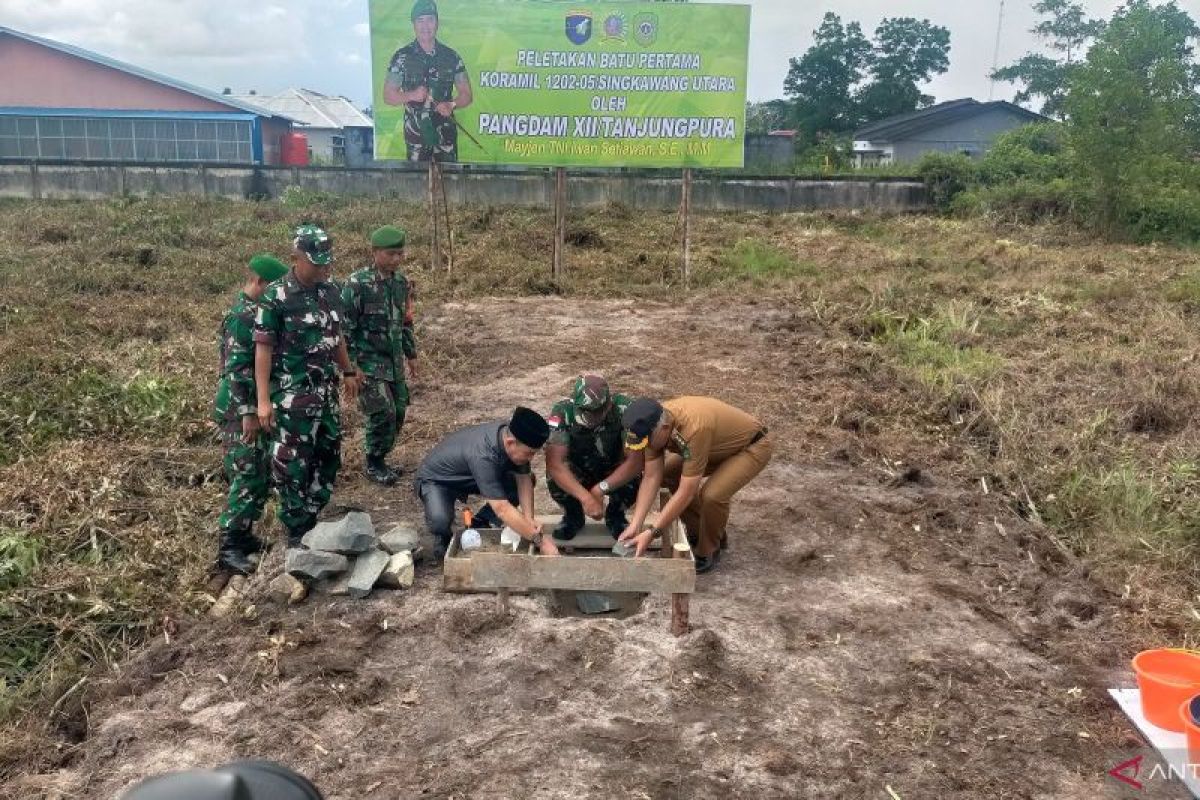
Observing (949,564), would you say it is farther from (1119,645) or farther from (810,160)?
(810,160)

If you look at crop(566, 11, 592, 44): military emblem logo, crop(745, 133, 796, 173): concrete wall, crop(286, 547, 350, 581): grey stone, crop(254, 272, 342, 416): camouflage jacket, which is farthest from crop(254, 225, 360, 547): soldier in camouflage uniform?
crop(745, 133, 796, 173): concrete wall

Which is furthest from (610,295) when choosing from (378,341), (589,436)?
(589,436)

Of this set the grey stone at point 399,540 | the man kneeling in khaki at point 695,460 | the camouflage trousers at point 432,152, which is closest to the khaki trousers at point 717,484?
the man kneeling in khaki at point 695,460

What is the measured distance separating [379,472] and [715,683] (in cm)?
303

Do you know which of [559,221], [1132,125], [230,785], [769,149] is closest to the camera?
[230,785]

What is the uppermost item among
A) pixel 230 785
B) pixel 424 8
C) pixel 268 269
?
pixel 424 8

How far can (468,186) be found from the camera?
21.1m

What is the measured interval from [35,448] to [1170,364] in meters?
8.85

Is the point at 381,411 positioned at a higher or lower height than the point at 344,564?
higher

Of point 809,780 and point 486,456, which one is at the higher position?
point 486,456

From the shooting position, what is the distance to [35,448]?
6.00 m

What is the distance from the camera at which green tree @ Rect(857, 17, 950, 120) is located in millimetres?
43188

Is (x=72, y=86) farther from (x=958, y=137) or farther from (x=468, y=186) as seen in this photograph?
(x=958, y=137)

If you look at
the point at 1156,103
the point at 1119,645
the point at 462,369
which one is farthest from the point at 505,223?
the point at 1119,645
